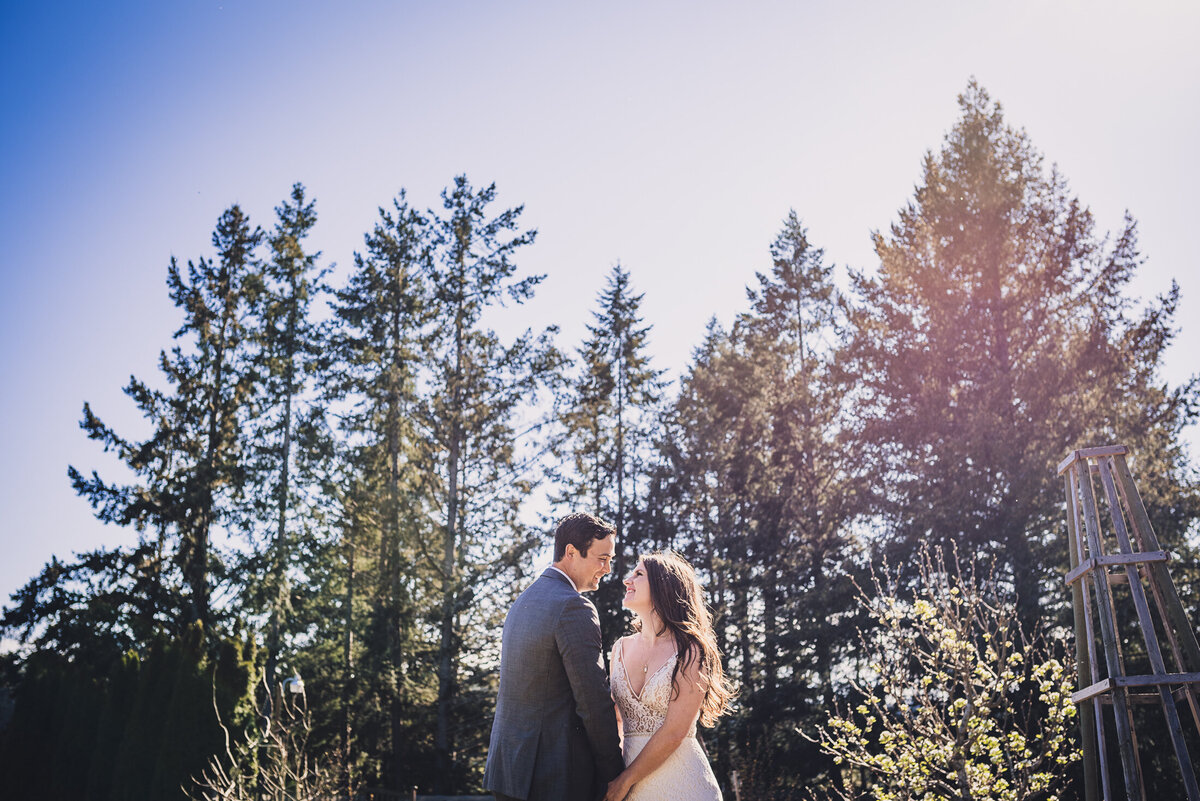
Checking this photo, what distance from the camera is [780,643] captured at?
745 inches

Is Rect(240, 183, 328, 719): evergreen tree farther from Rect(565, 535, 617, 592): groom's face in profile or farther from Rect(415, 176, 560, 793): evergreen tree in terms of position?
Rect(565, 535, 617, 592): groom's face in profile

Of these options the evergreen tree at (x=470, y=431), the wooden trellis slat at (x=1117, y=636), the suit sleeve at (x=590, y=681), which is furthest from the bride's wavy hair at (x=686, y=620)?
the evergreen tree at (x=470, y=431)

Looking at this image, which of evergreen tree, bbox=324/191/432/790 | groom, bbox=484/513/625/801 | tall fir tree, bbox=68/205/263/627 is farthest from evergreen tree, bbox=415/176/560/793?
groom, bbox=484/513/625/801

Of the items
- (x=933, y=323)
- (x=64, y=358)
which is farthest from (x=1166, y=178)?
(x=64, y=358)

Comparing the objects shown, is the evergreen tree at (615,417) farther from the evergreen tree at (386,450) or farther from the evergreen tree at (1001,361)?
the evergreen tree at (1001,361)

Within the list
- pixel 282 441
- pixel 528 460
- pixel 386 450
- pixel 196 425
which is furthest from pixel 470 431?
pixel 196 425

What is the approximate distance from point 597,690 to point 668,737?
394mm

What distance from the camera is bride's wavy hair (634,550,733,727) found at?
12.7 ft

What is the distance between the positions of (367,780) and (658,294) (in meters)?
13.3

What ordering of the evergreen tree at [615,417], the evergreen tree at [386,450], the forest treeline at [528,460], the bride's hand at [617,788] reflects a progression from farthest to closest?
1. the evergreen tree at [615,417]
2. the evergreen tree at [386,450]
3. the forest treeline at [528,460]
4. the bride's hand at [617,788]

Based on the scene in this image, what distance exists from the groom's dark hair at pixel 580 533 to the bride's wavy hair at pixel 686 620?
20 centimetres

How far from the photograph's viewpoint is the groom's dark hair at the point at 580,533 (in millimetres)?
3840

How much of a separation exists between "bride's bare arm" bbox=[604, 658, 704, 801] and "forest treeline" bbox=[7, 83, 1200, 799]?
11.7 m

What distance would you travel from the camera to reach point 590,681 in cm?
351
